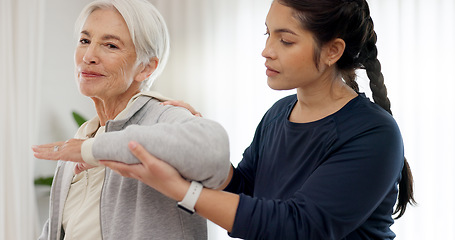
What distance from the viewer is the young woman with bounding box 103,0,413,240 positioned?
3.64ft

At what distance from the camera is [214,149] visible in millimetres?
975

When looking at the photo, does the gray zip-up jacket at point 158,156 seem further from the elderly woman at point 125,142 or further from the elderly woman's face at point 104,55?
the elderly woman's face at point 104,55

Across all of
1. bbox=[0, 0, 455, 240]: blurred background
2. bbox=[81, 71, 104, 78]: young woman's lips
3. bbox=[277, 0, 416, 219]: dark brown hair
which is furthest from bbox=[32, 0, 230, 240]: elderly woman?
bbox=[0, 0, 455, 240]: blurred background

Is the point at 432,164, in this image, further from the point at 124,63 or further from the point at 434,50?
the point at 124,63

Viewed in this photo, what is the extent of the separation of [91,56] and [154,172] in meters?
0.47

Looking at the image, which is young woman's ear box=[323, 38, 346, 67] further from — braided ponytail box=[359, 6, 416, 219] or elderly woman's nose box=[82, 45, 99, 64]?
elderly woman's nose box=[82, 45, 99, 64]

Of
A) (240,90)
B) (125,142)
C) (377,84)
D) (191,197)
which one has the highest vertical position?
(377,84)

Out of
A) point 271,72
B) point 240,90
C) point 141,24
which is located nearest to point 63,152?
point 141,24

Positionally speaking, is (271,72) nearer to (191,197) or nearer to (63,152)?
(191,197)

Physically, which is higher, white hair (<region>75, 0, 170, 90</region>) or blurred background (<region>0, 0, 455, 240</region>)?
white hair (<region>75, 0, 170, 90</region>)

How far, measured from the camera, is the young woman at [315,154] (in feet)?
3.64

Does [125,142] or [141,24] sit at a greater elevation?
[141,24]

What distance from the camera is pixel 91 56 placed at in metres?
1.28

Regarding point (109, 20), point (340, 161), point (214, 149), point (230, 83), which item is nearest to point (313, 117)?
point (340, 161)
